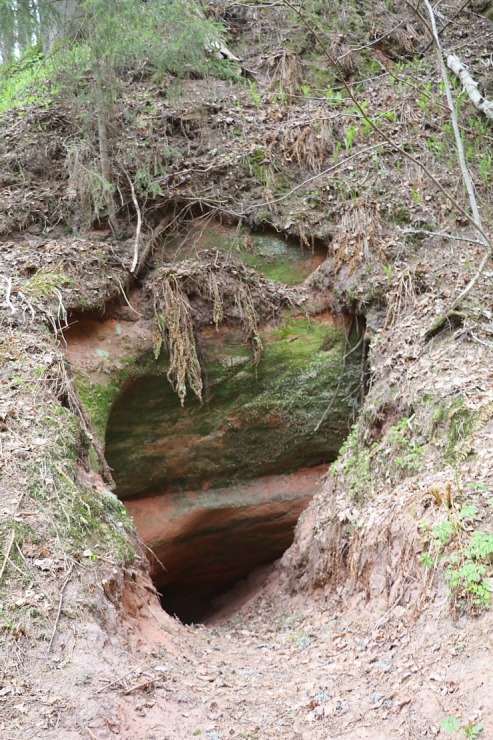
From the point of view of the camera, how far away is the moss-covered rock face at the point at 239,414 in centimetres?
865

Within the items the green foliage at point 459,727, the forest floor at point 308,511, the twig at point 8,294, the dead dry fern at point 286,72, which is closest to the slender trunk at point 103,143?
the forest floor at point 308,511

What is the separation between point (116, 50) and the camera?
7586 mm

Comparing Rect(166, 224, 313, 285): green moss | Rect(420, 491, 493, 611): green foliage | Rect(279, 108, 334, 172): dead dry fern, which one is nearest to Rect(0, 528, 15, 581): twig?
Rect(420, 491, 493, 611): green foliage

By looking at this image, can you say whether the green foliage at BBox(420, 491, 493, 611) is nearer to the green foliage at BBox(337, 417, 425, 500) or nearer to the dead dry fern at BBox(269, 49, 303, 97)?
the green foliage at BBox(337, 417, 425, 500)

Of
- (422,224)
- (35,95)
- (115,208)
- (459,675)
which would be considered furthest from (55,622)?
(35,95)

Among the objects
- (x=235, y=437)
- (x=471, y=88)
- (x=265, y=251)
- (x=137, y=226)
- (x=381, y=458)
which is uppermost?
(x=471, y=88)

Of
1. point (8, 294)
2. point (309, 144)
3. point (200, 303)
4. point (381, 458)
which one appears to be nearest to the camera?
point (381, 458)

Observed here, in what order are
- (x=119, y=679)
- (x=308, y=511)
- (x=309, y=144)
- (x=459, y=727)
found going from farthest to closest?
(x=309, y=144)
(x=308, y=511)
(x=119, y=679)
(x=459, y=727)

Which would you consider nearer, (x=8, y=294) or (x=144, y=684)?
(x=144, y=684)

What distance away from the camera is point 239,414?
898 centimetres

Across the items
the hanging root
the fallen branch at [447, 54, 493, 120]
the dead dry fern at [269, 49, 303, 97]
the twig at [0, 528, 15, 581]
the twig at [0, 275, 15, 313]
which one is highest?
the dead dry fern at [269, 49, 303, 97]

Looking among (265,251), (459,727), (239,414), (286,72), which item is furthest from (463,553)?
(286,72)

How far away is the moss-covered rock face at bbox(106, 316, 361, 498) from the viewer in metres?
8.65

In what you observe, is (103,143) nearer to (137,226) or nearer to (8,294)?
(137,226)
